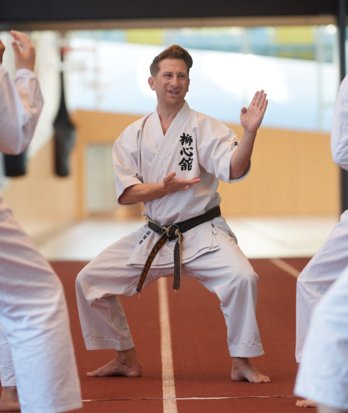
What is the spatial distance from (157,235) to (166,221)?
0.07 meters

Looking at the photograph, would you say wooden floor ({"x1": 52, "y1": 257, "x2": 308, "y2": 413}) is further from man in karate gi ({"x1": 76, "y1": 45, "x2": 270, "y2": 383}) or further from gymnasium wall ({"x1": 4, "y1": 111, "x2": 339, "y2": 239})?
gymnasium wall ({"x1": 4, "y1": 111, "x2": 339, "y2": 239})

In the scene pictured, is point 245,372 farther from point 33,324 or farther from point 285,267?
point 285,267

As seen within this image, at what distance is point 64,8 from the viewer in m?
8.94

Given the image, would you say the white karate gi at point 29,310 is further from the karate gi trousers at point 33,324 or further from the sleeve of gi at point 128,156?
the sleeve of gi at point 128,156

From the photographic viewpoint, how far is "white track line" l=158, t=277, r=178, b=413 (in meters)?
3.02

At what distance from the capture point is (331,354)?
173 cm

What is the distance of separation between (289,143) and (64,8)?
1047cm

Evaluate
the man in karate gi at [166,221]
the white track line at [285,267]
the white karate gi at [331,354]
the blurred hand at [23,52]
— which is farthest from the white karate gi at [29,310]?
the white track line at [285,267]

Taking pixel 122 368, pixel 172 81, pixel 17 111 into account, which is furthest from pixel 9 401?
pixel 172 81

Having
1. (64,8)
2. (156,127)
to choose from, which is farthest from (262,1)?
(156,127)

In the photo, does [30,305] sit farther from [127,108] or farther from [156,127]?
[127,108]

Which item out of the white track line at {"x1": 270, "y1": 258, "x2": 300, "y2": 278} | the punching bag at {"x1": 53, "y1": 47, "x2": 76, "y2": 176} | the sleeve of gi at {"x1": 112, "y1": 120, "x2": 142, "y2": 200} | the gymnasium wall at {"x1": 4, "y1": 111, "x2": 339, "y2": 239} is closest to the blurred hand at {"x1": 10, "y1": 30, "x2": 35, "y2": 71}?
the sleeve of gi at {"x1": 112, "y1": 120, "x2": 142, "y2": 200}

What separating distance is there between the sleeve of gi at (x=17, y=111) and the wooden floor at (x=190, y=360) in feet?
3.46

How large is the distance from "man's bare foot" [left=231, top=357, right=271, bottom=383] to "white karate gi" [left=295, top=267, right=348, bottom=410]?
1552 mm
